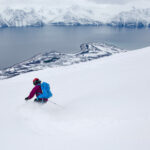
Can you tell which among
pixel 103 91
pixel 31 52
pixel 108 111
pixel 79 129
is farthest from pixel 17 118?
pixel 31 52

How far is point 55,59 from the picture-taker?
372 feet

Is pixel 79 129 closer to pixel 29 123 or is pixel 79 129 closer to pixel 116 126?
pixel 116 126

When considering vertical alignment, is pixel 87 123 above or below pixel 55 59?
above

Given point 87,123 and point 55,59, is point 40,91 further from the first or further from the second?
point 55,59

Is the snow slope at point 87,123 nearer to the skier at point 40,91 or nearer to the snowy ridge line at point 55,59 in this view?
the skier at point 40,91

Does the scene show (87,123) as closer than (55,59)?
Yes

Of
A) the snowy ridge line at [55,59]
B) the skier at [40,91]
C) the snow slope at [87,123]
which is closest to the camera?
the snow slope at [87,123]

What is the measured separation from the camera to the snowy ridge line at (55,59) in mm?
84650

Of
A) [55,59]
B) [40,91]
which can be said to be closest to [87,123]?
[40,91]

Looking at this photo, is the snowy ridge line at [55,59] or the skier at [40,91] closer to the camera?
the skier at [40,91]

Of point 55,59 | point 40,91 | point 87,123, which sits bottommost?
point 55,59

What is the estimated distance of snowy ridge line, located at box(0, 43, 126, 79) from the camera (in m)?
84.7

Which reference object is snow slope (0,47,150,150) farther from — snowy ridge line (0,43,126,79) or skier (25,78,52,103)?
snowy ridge line (0,43,126,79)

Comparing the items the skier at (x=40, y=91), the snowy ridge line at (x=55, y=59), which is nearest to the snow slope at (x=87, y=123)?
the skier at (x=40, y=91)
